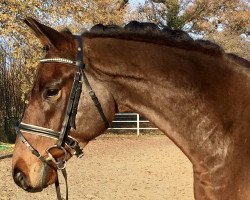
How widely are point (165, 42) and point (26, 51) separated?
14.8m

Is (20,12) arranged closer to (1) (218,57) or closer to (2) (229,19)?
→ (1) (218,57)

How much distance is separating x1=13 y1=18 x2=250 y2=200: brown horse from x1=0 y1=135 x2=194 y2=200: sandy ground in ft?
19.4

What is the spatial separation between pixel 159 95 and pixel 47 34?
0.90m

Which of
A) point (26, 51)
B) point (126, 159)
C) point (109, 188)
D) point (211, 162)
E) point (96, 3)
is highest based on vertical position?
point (211, 162)

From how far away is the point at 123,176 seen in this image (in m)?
11.0

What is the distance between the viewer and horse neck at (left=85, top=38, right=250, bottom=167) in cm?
290

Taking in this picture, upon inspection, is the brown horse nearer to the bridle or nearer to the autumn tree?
the bridle

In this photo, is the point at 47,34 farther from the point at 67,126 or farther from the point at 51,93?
the point at 67,126

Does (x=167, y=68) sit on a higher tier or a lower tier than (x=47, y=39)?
lower

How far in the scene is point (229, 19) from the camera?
104ft

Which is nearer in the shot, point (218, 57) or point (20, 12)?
point (218, 57)

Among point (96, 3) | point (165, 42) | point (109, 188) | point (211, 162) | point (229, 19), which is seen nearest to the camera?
point (211, 162)

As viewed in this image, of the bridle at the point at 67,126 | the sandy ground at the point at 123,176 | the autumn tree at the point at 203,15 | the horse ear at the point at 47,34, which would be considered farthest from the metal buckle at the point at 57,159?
the autumn tree at the point at 203,15

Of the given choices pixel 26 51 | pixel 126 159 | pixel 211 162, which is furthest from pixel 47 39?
pixel 26 51
